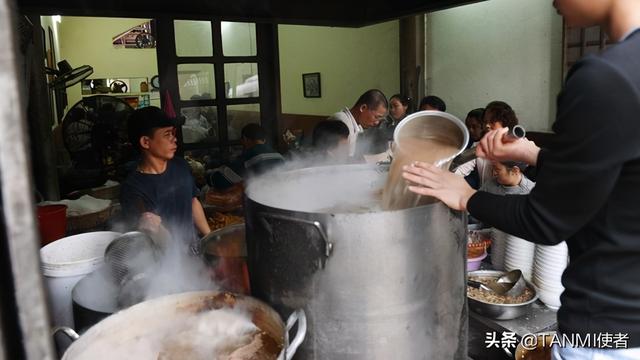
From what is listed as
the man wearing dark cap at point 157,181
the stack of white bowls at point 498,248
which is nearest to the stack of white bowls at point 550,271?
the stack of white bowls at point 498,248

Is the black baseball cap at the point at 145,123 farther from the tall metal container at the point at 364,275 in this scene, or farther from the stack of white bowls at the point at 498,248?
the stack of white bowls at the point at 498,248

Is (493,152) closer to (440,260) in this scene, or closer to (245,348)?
(440,260)

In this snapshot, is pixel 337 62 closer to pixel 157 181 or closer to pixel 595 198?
pixel 157 181

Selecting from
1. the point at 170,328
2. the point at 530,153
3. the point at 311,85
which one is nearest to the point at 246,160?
the point at 170,328

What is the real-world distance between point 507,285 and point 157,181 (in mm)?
2340

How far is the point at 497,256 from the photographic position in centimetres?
290

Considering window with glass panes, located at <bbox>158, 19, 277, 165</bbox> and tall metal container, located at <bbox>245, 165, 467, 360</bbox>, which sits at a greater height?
window with glass panes, located at <bbox>158, 19, 277, 165</bbox>

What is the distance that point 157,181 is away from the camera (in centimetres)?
314

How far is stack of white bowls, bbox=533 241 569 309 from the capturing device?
244cm

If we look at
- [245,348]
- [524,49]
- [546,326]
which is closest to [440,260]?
[245,348]

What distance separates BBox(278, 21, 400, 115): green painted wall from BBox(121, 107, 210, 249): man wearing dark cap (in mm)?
5544

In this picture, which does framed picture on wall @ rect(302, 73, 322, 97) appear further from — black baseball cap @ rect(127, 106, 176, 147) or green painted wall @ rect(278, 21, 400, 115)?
black baseball cap @ rect(127, 106, 176, 147)

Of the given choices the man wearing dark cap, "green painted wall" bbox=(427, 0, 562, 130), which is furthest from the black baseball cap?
"green painted wall" bbox=(427, 0, 562, 130)

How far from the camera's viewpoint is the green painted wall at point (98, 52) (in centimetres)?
1414
